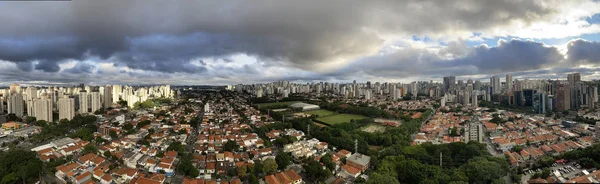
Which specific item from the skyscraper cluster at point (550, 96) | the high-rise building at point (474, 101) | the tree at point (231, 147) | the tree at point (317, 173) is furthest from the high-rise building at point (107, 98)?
the high-rise building at point (474, 101)

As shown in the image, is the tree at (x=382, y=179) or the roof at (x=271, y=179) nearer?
the tree at (x=382, y=179)

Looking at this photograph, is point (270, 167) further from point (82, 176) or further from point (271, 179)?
point (82, 176)

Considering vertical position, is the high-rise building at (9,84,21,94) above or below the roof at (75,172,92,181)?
above

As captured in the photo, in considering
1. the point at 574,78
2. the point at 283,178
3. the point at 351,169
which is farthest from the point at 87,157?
the point at 574,78

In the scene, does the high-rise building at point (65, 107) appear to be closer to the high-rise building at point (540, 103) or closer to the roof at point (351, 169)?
the roof at point (351, 169)

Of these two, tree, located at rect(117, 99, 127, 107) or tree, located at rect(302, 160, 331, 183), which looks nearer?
tree, located at rect(302, 160, 331, 183)

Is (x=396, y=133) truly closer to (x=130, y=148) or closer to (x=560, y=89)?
(x=130, y=148)

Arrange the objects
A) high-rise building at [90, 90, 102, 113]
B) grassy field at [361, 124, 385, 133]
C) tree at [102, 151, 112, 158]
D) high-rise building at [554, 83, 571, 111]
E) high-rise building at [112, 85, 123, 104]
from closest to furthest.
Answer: tree at [102, 151, 112, 158] < grassy field at [361, 124, 385, 133] < high-rise building at [554, 83, 571, 111] < high-rise building at [90, 90, 102, 113] < high-rise building at [112, 85, 123, 104]

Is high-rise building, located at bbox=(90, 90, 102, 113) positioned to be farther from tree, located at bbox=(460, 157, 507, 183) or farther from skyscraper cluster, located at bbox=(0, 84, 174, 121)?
tree, located at bbox=(460, 157, 507, 183)

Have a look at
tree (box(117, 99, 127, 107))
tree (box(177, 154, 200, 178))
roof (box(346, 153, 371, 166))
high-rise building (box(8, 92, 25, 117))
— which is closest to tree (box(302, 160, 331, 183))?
roof (box(346, 153, 371, 166))

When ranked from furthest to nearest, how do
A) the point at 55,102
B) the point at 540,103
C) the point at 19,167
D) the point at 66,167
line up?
1. the point at 55,102
2. the point at 540,103
3. the point at 66,167
4. the point at 19,167

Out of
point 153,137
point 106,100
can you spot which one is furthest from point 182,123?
point 106,100

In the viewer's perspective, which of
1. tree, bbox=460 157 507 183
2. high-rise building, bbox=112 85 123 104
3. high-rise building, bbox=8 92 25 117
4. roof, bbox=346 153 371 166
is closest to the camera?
tree, bbox=460 157 507 183
